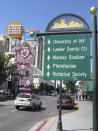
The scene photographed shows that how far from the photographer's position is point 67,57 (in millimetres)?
5703

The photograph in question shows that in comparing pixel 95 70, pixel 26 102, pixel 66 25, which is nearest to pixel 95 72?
pixel 95 70

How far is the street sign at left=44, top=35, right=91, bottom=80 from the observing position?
17.9 feet

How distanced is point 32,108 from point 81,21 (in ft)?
45.9

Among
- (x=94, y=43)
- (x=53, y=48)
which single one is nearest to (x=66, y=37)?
(x=53, y=48)

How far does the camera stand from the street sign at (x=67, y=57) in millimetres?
5453

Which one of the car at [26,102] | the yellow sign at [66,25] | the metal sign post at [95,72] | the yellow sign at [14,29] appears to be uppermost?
the yellow sign at [14,29]

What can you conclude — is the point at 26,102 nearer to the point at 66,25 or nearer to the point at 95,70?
the point at 66,25

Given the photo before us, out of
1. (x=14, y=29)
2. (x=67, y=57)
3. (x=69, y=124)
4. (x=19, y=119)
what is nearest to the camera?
(x=67, y=57)

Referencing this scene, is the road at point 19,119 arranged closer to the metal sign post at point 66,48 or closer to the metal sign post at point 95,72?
the metal sign post at point 66,48

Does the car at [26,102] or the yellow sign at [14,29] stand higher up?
the yellow sign at [14,29]

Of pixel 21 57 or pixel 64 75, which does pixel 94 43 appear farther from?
pixel 21 57

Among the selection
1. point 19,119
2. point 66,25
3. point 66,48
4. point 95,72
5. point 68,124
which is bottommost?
point 19,119

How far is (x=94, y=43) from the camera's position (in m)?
4.41

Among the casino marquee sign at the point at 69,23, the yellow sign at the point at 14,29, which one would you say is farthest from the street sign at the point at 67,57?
the yellow sign at the point at 14,29
